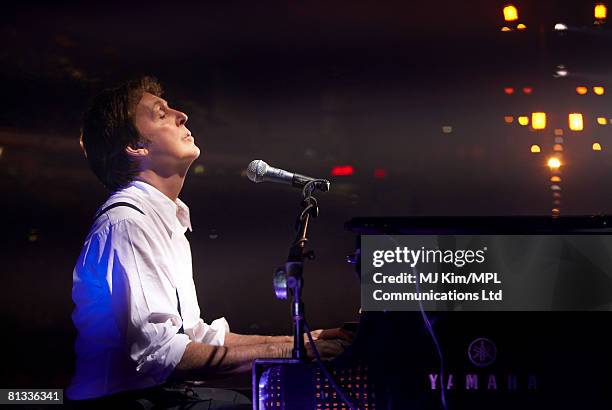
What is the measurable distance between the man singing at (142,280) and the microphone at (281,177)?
68 centimetres

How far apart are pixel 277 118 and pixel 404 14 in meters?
0.79

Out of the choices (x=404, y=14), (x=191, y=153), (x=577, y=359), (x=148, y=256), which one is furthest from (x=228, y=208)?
(x=577, y=359)

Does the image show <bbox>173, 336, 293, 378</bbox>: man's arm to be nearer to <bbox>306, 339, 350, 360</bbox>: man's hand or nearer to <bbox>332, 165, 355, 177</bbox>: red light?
<bbox>306, 339, 350, 360</bbox>: man's hand

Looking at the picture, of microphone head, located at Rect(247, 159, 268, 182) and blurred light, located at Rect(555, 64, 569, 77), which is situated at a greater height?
blurred light, located at Rect(555, 64, 569, 77)

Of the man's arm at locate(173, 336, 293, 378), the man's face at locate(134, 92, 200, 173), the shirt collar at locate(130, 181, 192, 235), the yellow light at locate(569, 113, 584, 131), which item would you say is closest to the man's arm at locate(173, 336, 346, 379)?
the man's arm at locate(173, 336, 293, 378)

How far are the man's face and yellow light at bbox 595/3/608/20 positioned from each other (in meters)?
2.00

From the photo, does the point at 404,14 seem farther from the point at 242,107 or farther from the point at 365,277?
the point at 365,277

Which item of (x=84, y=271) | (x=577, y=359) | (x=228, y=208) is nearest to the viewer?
(x=577, y=359)

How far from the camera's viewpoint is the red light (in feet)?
11.6

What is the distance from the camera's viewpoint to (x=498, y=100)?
3598 millimetres

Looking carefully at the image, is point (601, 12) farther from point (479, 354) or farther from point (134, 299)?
point (134, 299)

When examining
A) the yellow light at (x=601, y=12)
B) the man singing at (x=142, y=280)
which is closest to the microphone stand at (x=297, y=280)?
the man singing at (x=142, y=280)

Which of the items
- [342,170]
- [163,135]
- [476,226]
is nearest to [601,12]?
[342,170]

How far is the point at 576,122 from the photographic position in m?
3.60
